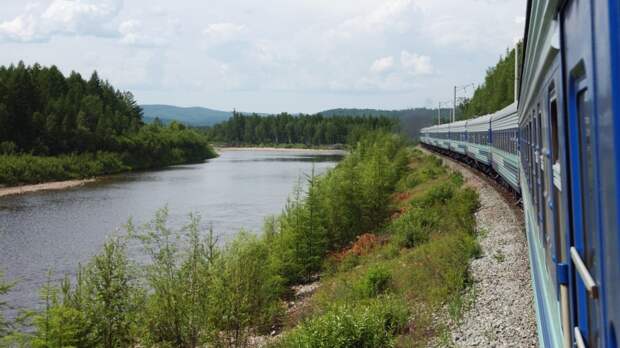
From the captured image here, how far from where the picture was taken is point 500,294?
1084cm

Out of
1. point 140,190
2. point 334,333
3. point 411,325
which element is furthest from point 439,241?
point 140,190

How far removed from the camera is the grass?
1062cm

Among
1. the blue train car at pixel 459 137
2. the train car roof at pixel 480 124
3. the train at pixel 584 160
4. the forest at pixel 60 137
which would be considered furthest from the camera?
the forest at pixel 60 137

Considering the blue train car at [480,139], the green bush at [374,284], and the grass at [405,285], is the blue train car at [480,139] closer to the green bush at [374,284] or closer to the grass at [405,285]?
the grass at [405,285]

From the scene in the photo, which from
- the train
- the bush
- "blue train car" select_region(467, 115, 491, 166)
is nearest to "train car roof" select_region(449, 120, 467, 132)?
"blue train car" select_region(467, 115, 491, 166)

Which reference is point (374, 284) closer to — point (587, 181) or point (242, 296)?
point (242, 296)

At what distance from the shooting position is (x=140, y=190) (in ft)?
176

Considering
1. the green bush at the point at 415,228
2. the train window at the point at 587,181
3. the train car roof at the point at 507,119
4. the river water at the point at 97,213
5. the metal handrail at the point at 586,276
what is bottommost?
the river water at the point at 97,213

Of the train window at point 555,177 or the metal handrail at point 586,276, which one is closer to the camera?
the metal handrail at point 586,276

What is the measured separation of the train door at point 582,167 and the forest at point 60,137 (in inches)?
2574

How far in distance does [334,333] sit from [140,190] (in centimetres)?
4539

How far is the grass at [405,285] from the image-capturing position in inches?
418

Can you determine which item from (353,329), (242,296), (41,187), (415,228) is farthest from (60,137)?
(353,329)

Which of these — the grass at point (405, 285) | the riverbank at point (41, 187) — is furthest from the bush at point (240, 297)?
the riverbank at point (41, 187)
